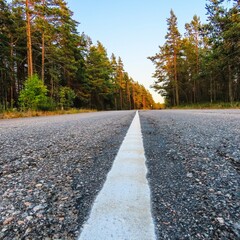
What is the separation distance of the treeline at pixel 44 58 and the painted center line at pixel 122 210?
1179cm

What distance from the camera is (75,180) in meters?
1.33

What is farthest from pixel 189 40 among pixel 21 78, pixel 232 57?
pixel 21 78

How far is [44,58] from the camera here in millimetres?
21000

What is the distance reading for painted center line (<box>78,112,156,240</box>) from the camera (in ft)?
2.38

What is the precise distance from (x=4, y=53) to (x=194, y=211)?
23612mm

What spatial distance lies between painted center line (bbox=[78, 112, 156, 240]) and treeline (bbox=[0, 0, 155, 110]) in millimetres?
11794

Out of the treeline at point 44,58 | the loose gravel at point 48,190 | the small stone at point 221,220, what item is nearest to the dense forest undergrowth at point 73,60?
the treeline at point 44,58

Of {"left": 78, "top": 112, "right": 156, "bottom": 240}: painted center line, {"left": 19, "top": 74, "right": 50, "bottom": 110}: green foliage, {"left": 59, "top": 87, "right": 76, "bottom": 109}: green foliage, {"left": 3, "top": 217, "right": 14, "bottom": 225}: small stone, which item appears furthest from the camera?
{"left": 59, "top": 87, "right": 76, "bottom": 109}: green foliage

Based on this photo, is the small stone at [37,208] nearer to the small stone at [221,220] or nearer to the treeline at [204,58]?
the small stone at [221,220]

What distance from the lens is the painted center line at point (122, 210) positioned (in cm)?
73

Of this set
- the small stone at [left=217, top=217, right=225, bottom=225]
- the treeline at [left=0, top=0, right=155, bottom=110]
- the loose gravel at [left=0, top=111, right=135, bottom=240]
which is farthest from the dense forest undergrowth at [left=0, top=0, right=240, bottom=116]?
the small stone at [left=217, top=217, right=225, bottom=225]

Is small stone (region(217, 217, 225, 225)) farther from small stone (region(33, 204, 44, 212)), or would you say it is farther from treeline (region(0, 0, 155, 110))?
treeline (region(0, 0, 155, 110))

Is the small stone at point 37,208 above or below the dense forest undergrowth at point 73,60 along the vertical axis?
below

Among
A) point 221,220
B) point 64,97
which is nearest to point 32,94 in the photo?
point 64,97
